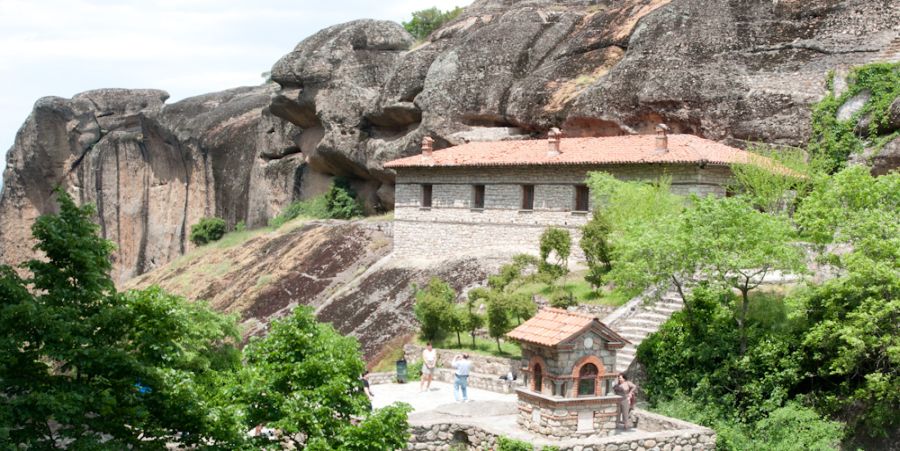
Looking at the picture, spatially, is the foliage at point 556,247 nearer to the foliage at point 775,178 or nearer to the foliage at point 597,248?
the foliage at point 597,248

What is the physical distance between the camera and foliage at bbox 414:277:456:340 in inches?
1051

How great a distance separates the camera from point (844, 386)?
777 inches

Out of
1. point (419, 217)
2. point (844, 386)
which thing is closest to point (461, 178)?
point (419, 217)

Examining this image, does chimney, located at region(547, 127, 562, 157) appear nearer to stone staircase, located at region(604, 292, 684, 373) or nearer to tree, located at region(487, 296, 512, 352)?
tree, located at region(487, 296, 512, 352)

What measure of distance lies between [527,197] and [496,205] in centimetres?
134

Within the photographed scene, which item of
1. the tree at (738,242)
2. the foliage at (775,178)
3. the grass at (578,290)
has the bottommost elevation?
the grass at (578,290)

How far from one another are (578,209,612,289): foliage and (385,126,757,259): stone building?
342 centimetres

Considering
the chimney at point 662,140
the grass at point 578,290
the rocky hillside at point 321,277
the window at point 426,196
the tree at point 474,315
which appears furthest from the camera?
the window at point 426,196

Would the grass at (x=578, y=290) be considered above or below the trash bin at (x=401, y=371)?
above

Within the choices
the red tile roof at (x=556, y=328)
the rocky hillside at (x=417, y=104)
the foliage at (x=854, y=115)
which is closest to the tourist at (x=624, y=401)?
the red tile roof at (x=556, y=328)

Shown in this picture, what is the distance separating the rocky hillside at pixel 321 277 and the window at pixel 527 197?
9.42 feet

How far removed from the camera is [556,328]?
61.9 ft

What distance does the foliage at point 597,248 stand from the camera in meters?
28.0

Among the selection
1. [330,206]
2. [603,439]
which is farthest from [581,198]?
[330,206]
